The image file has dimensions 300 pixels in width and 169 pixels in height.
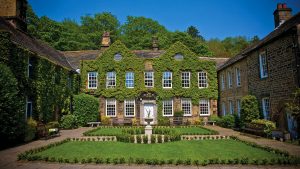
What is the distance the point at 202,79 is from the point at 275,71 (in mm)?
13961

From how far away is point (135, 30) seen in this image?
188 feet

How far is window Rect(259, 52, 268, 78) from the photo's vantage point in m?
18.0

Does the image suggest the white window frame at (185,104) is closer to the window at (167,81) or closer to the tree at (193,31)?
the window at (167,81)

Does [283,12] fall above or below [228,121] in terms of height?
above

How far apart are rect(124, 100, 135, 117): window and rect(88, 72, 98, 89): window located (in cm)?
479

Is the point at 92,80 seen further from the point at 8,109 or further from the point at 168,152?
the point at 168,152

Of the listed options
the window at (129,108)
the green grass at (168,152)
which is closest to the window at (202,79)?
the window at (129,108)

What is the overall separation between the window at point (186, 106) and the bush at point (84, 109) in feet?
37.2

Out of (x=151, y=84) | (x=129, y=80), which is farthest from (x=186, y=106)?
(x=129, y=80)

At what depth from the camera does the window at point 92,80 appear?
96.8 feet

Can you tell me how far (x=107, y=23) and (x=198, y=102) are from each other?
3941 cm

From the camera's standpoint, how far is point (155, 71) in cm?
2959

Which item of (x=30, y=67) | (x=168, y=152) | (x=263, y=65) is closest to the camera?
(x=168, y=152)

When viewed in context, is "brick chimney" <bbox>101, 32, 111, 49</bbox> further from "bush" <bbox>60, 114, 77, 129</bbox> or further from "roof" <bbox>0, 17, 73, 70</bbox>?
"bush" <bbox>60, 114, 77, 129</bbox>
